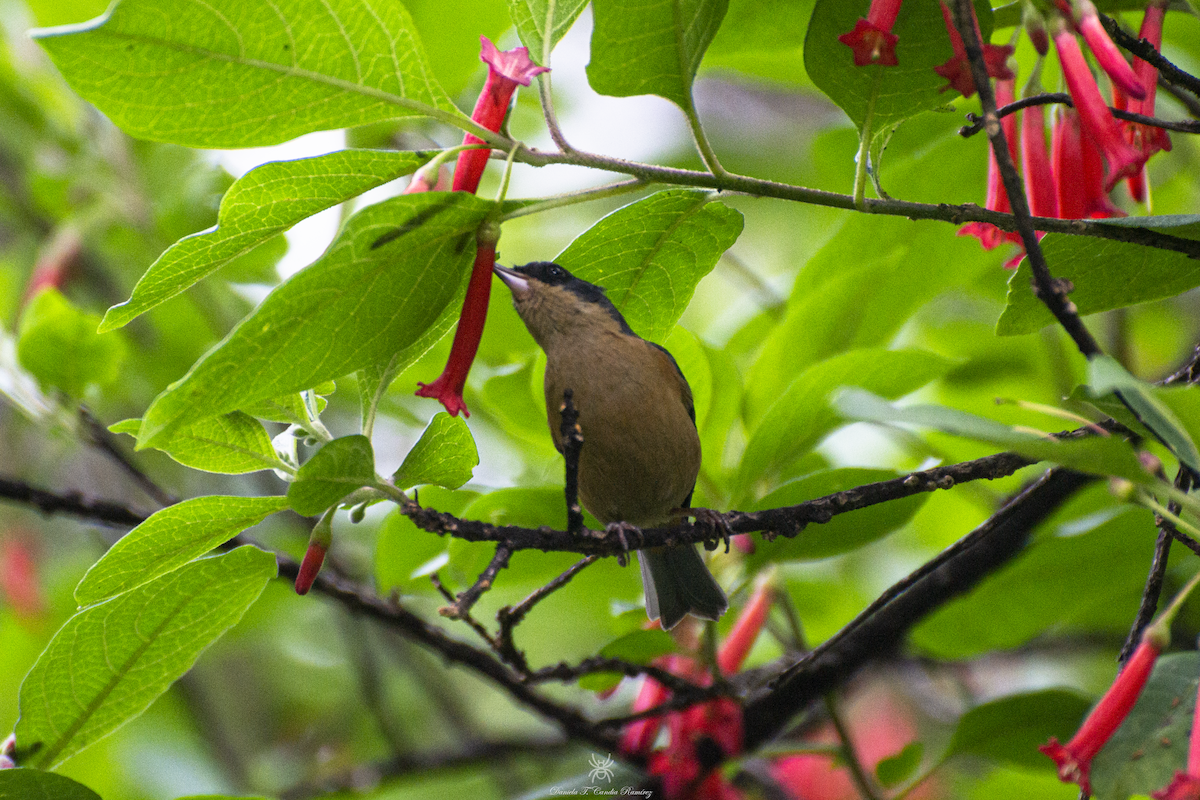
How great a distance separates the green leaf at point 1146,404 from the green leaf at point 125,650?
1.52 meters

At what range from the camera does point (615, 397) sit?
102 inches

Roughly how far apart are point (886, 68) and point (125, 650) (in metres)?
1.91

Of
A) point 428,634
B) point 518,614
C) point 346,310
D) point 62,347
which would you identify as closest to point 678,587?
point 428,634

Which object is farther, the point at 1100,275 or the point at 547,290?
the point at 547,290

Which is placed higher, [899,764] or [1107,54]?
[1107,54]

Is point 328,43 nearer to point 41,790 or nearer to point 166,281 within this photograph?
point 166,281

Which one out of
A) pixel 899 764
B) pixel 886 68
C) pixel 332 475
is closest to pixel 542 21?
pixel 886 68

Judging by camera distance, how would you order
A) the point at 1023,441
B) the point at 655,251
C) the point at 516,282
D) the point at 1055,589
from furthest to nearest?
the point at 1055,589 → the point at 516,282 → the point at 655,251 → the point at 1023,441

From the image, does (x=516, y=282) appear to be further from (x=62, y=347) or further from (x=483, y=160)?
(x=62, y=347)

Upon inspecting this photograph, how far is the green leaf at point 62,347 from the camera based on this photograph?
287 cm

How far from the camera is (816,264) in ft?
9.57

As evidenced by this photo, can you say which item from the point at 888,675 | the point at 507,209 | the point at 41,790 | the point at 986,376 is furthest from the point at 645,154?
the point at 41,790

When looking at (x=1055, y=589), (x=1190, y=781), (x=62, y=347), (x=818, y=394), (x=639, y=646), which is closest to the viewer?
(x=1190, y=781)

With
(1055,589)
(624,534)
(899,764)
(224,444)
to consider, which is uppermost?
(224,444)
